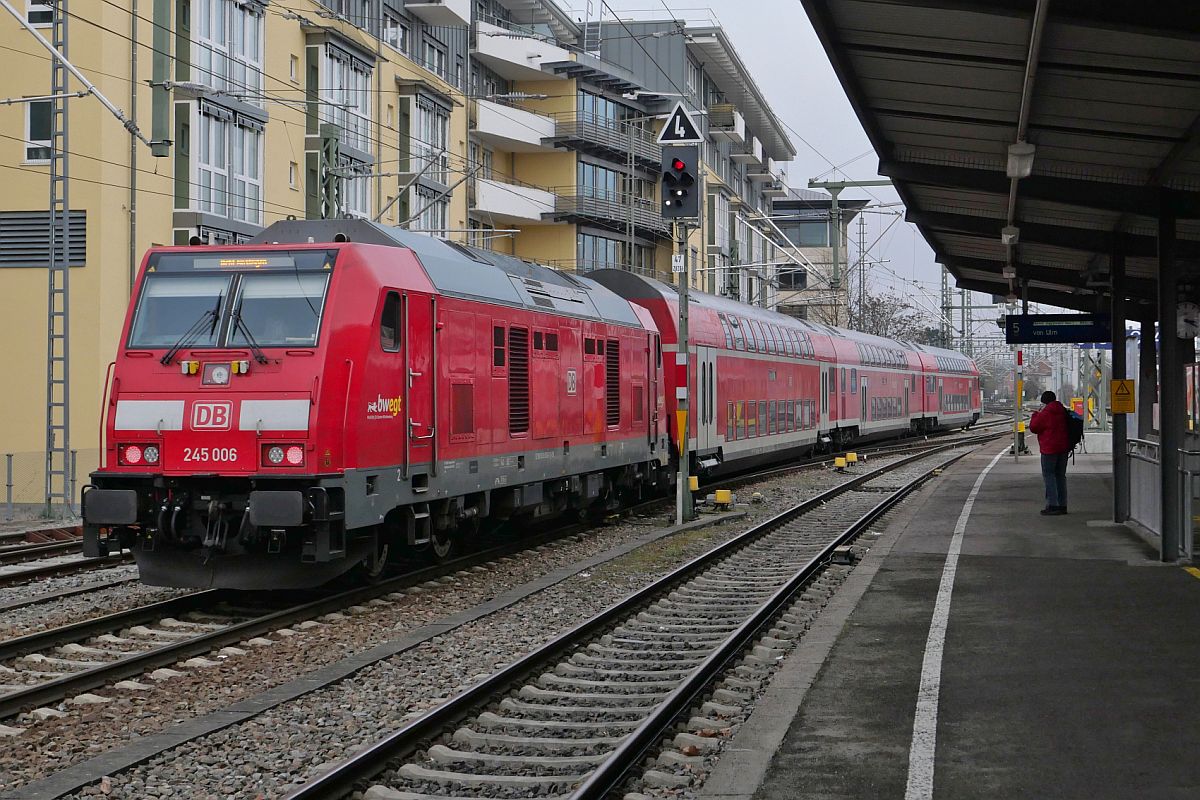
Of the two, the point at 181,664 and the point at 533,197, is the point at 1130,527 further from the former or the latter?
the point at 533,197

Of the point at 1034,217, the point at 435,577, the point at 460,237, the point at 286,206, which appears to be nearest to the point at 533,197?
the point at 460,237

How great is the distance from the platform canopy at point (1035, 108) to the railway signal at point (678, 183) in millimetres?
3019

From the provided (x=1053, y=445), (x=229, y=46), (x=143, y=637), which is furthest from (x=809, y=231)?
(x=143, y=637)

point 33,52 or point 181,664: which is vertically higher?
point 33,52

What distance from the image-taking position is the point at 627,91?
6084 centimetres

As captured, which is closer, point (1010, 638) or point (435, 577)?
point (1010, 638)

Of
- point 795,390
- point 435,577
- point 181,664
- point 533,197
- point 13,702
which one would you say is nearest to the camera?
point 13,702

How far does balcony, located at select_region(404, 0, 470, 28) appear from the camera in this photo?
43656 mm

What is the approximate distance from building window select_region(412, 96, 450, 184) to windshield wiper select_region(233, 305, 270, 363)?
100ft

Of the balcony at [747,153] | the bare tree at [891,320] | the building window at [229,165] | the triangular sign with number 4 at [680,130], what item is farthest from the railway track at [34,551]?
the bare tree at [891,320]

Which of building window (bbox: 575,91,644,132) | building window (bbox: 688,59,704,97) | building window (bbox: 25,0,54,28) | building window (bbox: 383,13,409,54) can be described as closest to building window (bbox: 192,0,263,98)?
building window (bbox: 25,0,54,28)

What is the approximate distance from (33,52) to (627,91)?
118 feet

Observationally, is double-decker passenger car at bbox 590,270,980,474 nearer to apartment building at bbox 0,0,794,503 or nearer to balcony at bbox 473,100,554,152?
apartment building at bbox 0,0,794,503

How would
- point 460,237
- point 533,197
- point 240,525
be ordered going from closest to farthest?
point 240,525 < point 460,237 < point 533,197
